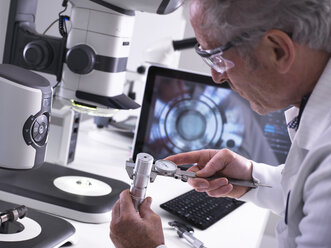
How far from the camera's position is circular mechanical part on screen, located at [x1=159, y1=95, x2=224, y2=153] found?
5.98 ft

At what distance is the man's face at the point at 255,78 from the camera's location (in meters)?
1.03

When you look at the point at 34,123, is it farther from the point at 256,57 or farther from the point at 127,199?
the point at 256,57

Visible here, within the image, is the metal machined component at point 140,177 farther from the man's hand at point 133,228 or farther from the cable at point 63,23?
the cable at point 63,23

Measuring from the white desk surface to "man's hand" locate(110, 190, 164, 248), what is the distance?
20cm

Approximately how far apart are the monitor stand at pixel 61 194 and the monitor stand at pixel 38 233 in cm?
9

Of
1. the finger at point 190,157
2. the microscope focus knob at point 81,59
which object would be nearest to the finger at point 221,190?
the finger at point 190,157

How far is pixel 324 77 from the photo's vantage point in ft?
3.21

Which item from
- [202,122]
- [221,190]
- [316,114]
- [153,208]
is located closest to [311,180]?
[316,114]

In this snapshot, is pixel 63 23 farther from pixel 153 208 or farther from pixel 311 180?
pixel 311 180

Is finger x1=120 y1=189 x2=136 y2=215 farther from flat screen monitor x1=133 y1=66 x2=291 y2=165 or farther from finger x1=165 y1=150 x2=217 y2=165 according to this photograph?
flat screen monitor x1=133 y1=66 x2=291 y2=165

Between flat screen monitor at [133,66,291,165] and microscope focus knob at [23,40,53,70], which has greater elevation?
microscope focus knob at [23,40,53,70]

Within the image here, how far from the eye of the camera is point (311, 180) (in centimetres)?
85

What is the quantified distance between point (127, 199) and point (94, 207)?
29cm

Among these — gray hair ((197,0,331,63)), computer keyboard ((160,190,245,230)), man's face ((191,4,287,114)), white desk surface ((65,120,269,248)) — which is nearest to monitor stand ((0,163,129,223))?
white desk surface ((65,120,269,248))
